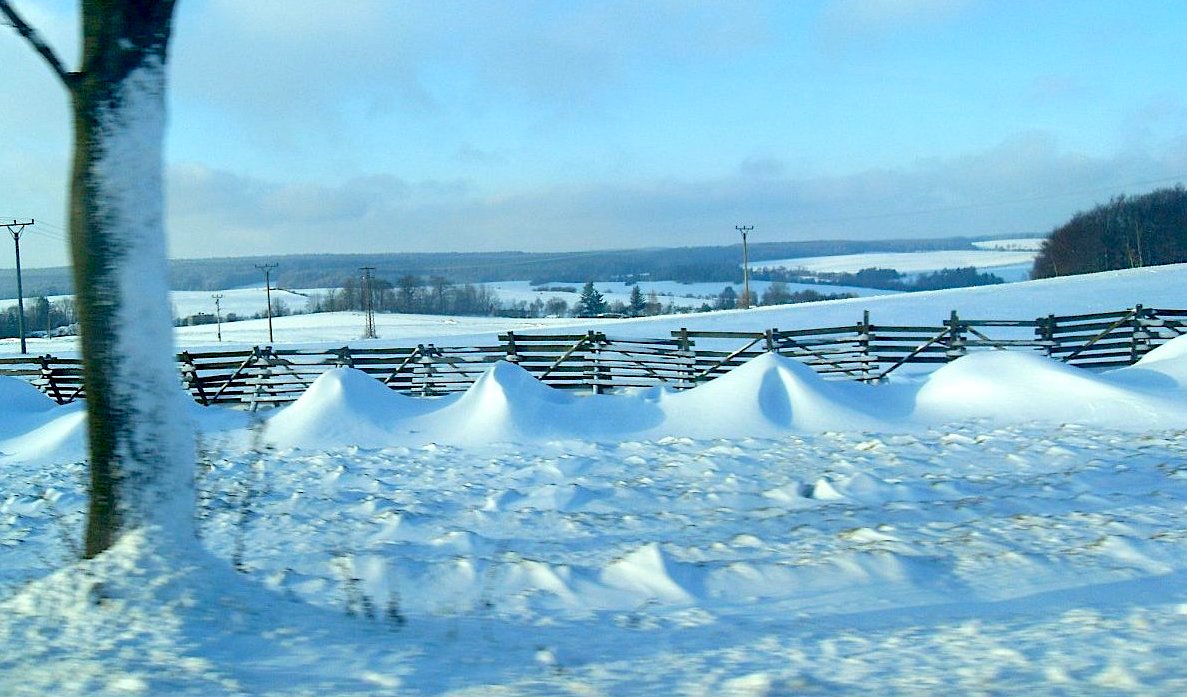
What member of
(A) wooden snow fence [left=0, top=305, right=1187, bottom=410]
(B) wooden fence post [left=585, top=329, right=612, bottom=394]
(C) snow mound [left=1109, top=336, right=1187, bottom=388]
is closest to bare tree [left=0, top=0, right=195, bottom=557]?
(C) snow mound [left=1109, top=336, right=1187, bottom=388]

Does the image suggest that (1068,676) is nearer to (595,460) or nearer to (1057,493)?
(1057,493)

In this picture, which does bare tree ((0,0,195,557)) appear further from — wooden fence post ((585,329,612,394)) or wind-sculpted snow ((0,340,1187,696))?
wooden fence post ((585,329,612,394))

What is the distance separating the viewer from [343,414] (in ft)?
43.6

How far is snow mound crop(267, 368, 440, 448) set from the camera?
12.6 metres

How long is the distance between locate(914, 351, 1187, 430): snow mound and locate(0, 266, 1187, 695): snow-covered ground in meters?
0.05

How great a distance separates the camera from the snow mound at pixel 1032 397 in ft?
37.1

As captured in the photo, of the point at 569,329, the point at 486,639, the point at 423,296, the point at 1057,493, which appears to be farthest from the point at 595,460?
the point at 423,296

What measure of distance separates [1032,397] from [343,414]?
923 centimetres

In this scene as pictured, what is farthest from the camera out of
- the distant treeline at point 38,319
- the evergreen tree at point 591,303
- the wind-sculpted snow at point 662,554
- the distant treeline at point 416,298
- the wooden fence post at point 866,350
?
the distant treeline at point 416,298

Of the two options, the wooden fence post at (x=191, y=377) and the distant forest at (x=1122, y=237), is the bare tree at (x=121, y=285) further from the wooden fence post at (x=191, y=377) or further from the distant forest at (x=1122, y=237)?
the distant forest at (x=1122, y=237)

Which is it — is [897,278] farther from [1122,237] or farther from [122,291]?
[122,291]

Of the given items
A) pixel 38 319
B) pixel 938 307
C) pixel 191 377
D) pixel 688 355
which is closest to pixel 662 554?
pixel 688 355

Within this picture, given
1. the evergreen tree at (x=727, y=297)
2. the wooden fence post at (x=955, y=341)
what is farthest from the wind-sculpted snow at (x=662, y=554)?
the evergreen tree at (x=727, y=297)

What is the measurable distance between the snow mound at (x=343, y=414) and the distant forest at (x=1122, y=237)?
3129 inches
